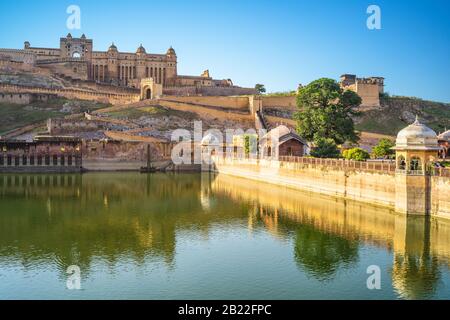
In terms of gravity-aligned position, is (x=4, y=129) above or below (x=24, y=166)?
above

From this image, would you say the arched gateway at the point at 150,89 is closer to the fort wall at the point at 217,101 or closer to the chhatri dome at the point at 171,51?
the fort wall at the point at 217,101

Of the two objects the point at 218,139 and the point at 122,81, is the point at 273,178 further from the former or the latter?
the point at 122,81

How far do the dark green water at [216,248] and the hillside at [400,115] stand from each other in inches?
1238

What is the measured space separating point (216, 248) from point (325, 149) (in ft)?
60.3

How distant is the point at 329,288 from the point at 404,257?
3.72m

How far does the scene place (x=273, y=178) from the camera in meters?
32.6

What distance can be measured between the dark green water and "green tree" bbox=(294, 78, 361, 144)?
1020cm

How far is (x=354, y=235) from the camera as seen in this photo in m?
17.0

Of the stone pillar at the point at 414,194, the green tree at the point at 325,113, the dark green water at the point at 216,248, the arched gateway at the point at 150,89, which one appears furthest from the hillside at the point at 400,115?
the stone pillar at the point at 414,194

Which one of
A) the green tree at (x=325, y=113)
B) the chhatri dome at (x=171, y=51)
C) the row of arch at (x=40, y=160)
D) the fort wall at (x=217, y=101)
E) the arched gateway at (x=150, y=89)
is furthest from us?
the chhatri dome at (x=171, y=51)

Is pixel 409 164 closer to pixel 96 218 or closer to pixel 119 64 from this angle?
pixel 96 218

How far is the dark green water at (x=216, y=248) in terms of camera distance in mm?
11648

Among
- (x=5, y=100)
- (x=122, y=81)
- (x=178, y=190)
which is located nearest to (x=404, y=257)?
(x=178, y=190)

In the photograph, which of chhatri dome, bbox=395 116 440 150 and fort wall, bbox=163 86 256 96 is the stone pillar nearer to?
chhatri dome, bbox=395 116 440 150
